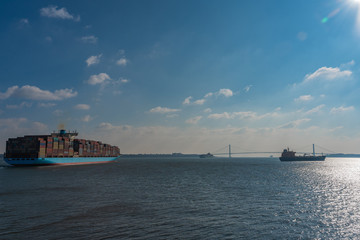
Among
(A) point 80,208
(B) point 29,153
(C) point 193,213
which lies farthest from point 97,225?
(B) point 29,153

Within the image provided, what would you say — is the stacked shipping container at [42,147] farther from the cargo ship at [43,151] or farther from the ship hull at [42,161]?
the ship hull at [42,161]

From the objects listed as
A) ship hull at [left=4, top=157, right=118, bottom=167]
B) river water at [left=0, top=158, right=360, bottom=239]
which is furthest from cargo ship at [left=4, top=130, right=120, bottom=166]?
river water at [left=0, top=158, right=360, bottom=239]

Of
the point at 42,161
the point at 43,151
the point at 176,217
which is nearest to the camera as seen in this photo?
the point at 176,217

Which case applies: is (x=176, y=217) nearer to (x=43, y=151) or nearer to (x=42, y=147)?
(x=42, y=147)

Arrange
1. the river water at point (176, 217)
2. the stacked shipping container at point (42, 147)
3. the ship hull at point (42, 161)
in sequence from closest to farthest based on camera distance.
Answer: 1. the river water at point (176, 217)
2. the ship hull at point (42, 161)
3. the stacked shipping container at point (42, 147)

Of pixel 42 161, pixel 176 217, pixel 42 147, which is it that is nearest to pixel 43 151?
pixel 42 147

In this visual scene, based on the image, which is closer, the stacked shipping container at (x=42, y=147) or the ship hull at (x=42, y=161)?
the ship hull at (x=42, y=161)

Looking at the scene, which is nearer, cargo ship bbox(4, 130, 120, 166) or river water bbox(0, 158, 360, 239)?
river water bbox(0, 158, 360, 239)

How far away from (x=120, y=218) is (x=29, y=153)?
3715 inches

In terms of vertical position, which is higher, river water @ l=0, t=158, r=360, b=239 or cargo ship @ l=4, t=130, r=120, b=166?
cargo ship @ l=4, t=130, r=120, b=166

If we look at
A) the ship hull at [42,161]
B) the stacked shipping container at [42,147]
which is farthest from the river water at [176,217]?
the stacked shipping container at [42,147]

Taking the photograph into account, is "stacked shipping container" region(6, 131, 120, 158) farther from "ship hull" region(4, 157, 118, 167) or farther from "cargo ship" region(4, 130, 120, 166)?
"ship hull" region(4, 157, 118, 167)

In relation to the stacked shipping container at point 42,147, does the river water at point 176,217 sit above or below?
below

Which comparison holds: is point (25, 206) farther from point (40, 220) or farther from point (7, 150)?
point (7, 150)
